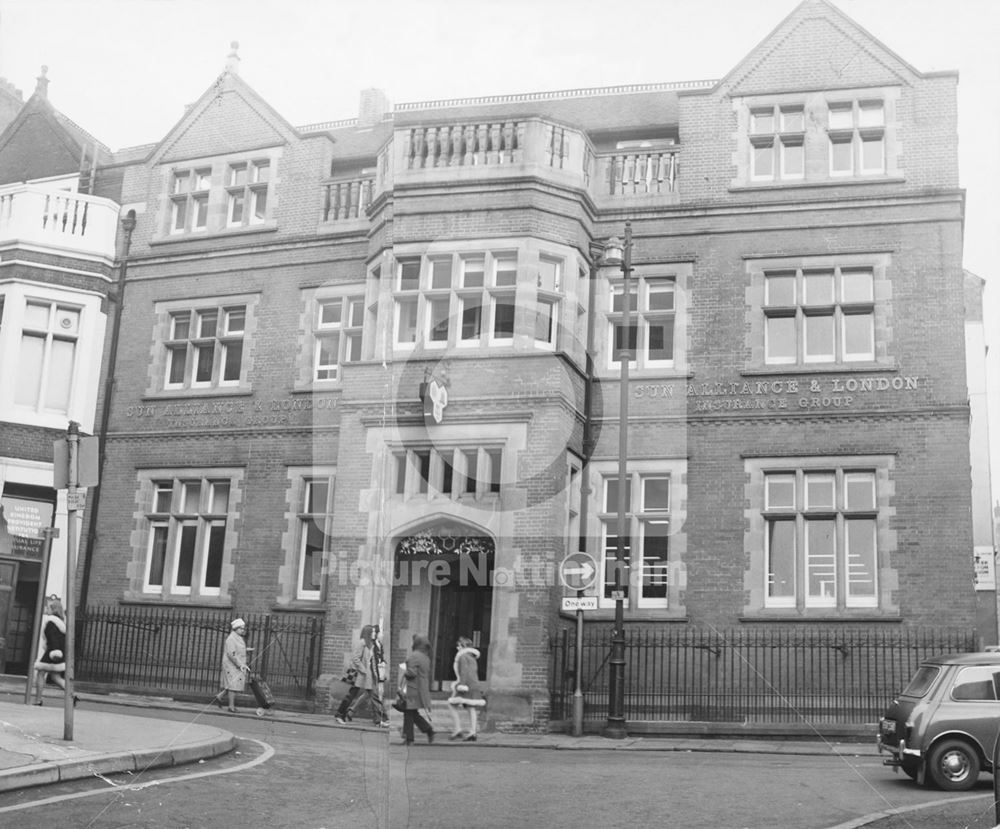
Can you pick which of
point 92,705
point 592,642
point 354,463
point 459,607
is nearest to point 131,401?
point 354,463

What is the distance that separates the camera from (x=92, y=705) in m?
10.2

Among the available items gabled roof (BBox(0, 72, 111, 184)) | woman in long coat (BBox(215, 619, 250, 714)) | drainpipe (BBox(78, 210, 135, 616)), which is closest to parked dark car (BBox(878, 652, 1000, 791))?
woman in long coat (BBox(215, 619, 250, 714))

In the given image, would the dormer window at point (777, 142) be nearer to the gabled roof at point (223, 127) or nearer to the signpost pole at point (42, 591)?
the gabled roof at point (223, 127)

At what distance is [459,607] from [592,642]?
2.08m

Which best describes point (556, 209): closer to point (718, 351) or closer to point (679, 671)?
point (718, 351)

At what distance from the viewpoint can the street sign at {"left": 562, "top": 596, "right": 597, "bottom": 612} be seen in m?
11.9

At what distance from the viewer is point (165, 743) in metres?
7.98

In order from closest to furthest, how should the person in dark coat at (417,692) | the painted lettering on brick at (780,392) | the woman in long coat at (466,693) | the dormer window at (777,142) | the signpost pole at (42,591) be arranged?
the person in dark coat at (417,692) < the woman in long coat at (466,693) < the signpost pole at (42,591) < the dormer window at (777,142) < the painted lettering on brick at (780,392)

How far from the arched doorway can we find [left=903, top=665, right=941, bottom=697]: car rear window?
423 centimetres

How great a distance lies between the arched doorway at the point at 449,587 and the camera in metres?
11.4

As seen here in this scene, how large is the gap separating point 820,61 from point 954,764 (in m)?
6.54

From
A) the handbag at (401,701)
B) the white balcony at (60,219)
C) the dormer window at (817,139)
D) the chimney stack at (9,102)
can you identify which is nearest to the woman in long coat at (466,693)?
the handbag at (401,701)

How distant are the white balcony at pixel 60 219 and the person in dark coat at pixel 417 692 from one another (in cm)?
461

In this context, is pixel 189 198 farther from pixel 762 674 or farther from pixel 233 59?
pixel 762 674
